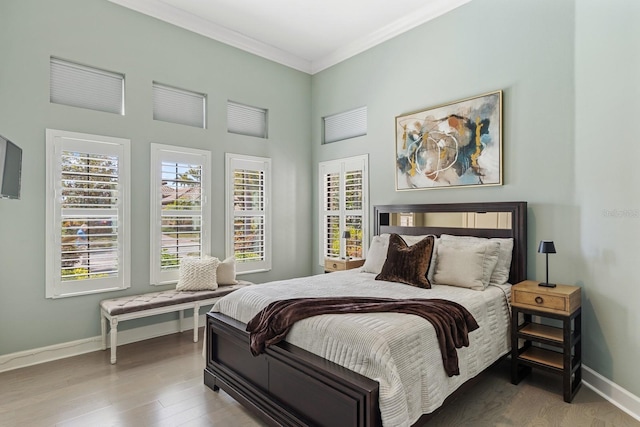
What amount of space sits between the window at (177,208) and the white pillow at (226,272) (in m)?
0.32

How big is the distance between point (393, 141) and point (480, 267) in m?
2.04

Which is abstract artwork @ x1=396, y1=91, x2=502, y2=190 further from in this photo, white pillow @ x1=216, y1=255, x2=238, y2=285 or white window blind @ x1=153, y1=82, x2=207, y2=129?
white window blind @ x1=153, y1=82, x2=207, y2=129

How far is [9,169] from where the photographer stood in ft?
8.00

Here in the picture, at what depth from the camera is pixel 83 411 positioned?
2.55 metres

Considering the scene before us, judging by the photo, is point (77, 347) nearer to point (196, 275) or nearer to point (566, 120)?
point (196, 275)

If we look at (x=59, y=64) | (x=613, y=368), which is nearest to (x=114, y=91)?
(x=59, y=64)

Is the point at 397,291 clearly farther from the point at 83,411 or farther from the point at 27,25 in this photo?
the point at 27,25

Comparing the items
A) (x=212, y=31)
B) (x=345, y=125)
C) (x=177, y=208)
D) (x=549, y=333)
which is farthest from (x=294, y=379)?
(x=212, y=31)

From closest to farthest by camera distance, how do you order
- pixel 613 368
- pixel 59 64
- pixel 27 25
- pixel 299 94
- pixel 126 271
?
pixel 613 368 → pixel 27 25 → pixel 59 64 → pixel 126 271 → pixel 299 94

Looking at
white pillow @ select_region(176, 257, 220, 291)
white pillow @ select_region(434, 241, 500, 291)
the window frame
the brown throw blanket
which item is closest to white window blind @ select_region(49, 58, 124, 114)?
white pillow @ select_region(176, 257, 220, 291)

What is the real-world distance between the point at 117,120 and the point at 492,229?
161 inches

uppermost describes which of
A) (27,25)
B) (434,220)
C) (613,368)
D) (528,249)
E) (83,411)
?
(27,25)

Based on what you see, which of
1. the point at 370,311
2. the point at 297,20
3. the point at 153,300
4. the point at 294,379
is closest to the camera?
the point at 294,379

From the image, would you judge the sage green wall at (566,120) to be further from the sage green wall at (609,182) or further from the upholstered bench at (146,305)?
the upholstered bench at (146,305)
